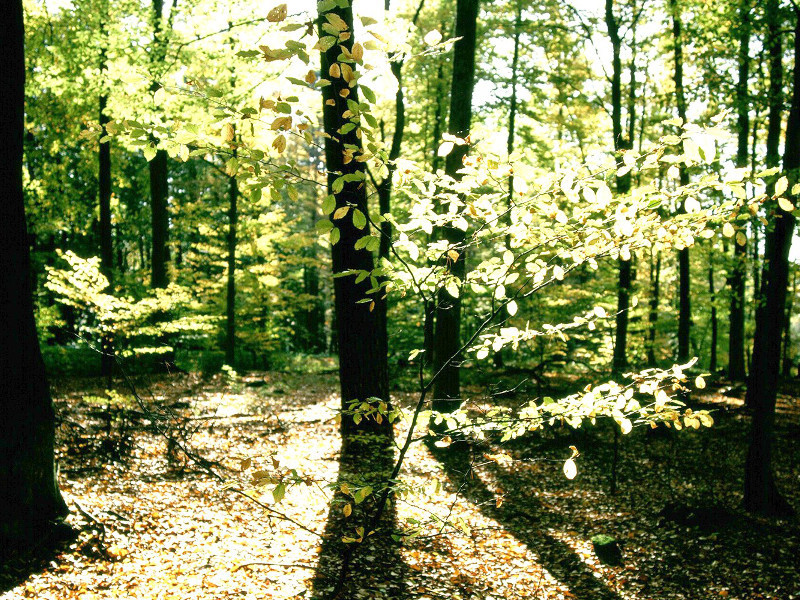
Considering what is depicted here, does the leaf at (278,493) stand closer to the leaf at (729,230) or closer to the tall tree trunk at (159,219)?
the leaf at (729,230)

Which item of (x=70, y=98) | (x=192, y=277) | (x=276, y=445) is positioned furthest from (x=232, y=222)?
(x=276, y=445)

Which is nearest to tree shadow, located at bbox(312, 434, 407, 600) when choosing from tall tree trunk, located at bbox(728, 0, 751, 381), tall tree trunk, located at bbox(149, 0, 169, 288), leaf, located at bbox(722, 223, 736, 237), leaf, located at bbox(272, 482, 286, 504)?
leaf, located at bbox(272, 482, 286, 504)

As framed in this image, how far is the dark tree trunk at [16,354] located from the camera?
152 inches

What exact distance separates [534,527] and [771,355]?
10.9 feet

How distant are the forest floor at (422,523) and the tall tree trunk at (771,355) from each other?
360mm

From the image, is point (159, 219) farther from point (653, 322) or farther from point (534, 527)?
point (653, 322)

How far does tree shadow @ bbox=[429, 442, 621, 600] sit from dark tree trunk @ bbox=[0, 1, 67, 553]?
3.36 metres

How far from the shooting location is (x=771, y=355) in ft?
18.9

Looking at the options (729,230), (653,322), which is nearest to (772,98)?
(729,230)

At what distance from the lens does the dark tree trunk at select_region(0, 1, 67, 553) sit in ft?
12.7

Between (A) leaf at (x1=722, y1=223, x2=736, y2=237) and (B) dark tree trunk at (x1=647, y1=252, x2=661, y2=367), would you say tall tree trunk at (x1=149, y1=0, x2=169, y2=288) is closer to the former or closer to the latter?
(B) dark tree trunk at (x1=647, y1=252, x2=661, y2=367)

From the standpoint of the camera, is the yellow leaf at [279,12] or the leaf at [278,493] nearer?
the yellow leaf at [279,12]

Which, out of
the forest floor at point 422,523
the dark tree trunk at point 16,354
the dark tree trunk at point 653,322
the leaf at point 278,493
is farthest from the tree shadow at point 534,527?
the dark tree trunk at point 653,322

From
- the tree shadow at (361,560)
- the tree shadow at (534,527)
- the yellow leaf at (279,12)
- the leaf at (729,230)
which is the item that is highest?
the yellow leaf at (279,12)
